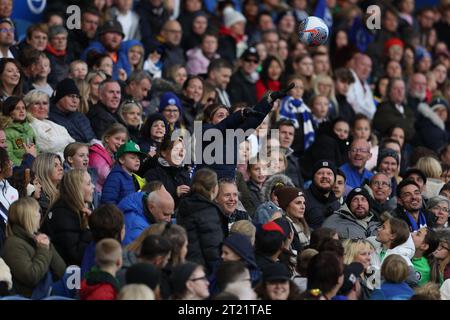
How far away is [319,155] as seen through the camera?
17.4m

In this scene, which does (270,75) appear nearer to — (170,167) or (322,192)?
(322,192)

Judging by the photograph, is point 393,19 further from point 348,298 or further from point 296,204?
point 348,298

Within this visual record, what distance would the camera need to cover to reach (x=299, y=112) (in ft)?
58.9

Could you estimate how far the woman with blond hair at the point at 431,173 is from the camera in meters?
16.6

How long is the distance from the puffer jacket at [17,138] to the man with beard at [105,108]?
1383mm

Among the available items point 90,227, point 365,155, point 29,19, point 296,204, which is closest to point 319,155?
point 365,155

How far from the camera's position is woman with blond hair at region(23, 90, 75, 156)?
1489cm

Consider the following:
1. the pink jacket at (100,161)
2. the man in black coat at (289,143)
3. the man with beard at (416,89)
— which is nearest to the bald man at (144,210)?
the pink jacket at (100,161)

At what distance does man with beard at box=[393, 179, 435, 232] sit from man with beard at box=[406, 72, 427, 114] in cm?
512

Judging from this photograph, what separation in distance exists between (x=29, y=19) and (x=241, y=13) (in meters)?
3.94

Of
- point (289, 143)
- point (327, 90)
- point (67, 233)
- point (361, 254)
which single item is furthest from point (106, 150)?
point (327, 90)

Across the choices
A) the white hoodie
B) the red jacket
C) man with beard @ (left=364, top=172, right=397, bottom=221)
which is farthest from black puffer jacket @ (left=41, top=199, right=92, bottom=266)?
man with beard @ (left=364, top=172, right=397, bottom=221)

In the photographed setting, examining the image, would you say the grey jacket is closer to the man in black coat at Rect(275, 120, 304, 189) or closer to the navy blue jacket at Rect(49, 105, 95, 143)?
the man in black coat at Rect(275, 120, 304, 189)

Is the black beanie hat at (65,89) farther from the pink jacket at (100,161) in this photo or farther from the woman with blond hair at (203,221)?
the woman with blond hair at (203,221)
